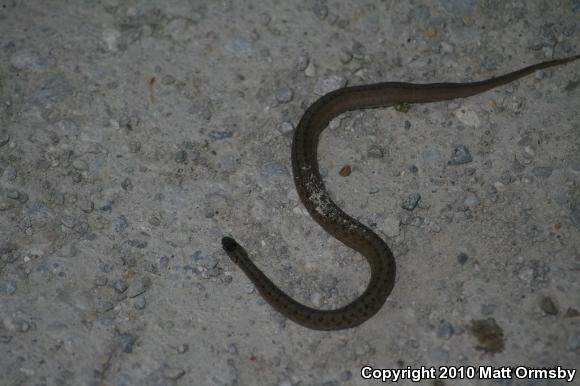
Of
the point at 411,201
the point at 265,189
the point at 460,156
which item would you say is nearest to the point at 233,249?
the point at 265,189

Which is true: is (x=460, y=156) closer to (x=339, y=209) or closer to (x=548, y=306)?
(x=339, y=209)

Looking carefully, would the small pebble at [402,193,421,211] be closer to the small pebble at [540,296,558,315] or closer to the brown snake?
the brown snake

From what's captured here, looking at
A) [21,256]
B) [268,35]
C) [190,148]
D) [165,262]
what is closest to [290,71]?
[268,35]

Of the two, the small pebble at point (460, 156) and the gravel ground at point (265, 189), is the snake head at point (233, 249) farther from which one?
the small pebble at point (460, 156)

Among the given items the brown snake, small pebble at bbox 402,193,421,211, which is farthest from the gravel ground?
the brown snake

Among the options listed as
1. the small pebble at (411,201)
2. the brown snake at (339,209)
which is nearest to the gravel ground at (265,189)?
the small pebble at (411,201)

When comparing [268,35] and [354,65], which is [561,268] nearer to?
[354,65]
